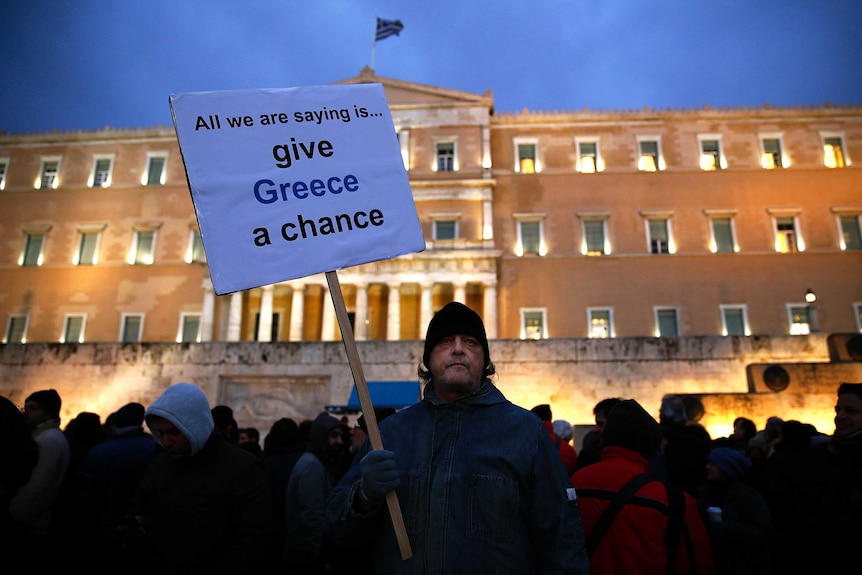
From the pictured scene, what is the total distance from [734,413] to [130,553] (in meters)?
14.2

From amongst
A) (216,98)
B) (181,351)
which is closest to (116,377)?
(181,351)

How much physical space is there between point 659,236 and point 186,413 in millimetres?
28857

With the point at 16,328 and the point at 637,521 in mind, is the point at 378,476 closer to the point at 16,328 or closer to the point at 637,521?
the point at 637,521

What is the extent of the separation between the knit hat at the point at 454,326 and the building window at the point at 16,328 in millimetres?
34313

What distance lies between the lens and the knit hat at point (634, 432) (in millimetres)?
3273

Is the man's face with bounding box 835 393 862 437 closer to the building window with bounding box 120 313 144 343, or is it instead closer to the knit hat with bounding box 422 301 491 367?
the knit hat with bounding box 422 301 491 367

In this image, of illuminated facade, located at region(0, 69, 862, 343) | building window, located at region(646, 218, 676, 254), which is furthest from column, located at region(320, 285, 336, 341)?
building window, located at region(646, 218, 676, 254)

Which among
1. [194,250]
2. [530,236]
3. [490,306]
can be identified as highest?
[530,236]

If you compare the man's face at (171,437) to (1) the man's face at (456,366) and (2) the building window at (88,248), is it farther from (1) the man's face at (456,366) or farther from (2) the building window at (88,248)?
(2) the building window at (88,248)

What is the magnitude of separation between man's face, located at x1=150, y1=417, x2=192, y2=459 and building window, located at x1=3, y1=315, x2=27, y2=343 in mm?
32932

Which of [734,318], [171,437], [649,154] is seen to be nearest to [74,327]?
[649,154]

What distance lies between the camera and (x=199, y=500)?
3244 mm

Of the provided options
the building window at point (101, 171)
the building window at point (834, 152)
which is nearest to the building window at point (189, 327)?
the building window at point (101, 171)

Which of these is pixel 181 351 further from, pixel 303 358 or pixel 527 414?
pixel 527 414
